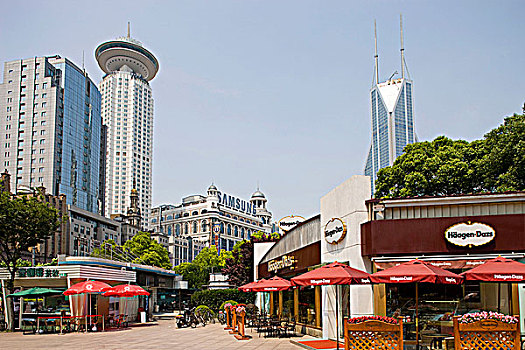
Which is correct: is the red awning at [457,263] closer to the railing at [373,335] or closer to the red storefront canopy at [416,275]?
the red storefront canopy at [416,275]

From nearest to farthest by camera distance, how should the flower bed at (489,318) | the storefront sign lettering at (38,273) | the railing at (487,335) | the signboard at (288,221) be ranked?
the railing at (487,335), the flower bed at (489,318), the storefront sign lettering at (38,273), the signboard at (288,221)

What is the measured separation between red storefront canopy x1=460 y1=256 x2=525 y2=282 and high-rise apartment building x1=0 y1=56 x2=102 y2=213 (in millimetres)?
108138

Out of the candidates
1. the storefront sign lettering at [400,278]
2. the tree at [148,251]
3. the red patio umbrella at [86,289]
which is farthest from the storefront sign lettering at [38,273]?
the tree at [148,251]

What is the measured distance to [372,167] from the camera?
145m

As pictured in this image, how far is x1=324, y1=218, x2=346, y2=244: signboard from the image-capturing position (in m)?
19.0

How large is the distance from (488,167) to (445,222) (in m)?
18.5

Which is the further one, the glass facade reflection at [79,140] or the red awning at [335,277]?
the glass facade reflection at [79,140]

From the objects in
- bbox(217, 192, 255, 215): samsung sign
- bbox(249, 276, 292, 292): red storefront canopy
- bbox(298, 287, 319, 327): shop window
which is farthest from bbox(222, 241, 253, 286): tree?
bbox(217, 192, 255, 215): samsung sign

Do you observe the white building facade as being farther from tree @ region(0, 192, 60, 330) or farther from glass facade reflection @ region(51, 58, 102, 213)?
tree @ region(0, 192, 60, 330)

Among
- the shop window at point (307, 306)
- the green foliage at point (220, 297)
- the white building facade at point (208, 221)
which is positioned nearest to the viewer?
the shop window at point (307, 306)

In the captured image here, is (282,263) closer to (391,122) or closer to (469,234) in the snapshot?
(469,234)

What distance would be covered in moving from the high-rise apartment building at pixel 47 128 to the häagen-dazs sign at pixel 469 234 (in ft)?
347

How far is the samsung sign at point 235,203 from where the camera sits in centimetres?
17912

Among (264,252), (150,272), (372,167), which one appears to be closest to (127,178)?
(372,167)
